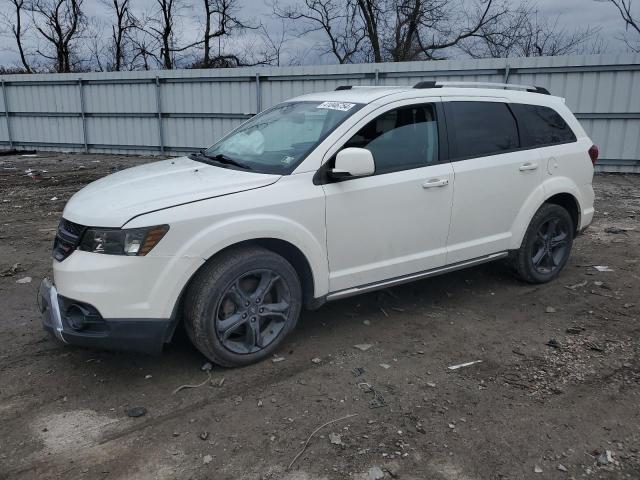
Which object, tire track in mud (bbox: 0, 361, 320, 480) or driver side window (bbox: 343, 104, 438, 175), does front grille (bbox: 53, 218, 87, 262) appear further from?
driver side window (bbox: 343, 104, 438, 175)

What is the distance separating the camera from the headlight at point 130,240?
317cm

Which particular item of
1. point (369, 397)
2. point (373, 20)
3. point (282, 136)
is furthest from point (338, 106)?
Answer: point (373, 20)

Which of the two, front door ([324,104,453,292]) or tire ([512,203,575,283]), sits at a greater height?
front door ([324,104,453,292])

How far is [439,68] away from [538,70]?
7.14 ft

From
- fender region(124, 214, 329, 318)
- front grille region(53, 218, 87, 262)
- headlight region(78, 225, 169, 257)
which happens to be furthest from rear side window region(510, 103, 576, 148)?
front grille region(53, 218, 87, 262)

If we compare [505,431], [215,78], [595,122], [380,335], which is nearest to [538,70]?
[595,122]

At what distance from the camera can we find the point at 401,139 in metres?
4.19

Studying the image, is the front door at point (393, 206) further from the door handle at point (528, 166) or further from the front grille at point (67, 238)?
the front grille at point (67, 238)

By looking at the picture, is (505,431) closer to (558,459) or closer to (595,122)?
(558,459)

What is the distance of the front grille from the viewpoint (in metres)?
3.32

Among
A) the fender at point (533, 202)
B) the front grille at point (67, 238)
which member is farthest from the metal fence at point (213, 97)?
the front grille at point (67, 238)

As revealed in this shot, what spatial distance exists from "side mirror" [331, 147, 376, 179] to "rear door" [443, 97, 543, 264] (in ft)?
3.23

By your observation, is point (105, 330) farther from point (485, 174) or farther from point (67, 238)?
point (485, 174)

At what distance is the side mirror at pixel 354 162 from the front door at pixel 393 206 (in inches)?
6.0
